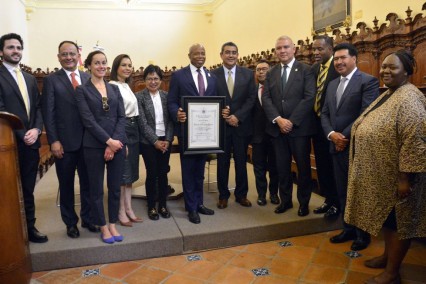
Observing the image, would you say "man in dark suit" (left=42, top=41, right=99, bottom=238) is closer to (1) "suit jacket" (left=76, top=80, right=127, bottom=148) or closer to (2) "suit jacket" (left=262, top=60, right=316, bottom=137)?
(1) "suit jacket" (left=76, top=80, right=127, bottom=148)

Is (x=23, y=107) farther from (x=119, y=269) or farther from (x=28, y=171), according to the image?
(x=119, y=269)

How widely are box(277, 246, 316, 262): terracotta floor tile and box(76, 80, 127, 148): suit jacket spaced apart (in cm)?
156

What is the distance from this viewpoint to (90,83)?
8.72ft

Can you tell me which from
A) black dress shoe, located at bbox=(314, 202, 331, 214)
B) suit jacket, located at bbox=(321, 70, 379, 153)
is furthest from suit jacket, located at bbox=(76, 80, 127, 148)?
black dress shoe, located at bbox=(314, 202, 331, 214)

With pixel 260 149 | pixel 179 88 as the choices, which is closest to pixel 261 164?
pixel 260 149

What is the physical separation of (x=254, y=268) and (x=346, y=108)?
4.70 ft

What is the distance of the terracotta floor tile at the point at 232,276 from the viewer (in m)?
2.50

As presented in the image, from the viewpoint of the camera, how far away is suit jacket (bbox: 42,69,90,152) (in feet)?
8.87

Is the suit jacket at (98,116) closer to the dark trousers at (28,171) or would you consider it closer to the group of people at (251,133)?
the group of people at (251,133)

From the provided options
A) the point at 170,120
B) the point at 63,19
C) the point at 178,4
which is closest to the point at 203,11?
the point at 178,4

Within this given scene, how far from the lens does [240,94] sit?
339 cm

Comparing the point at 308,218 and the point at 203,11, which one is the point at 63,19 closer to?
the point at 203,11

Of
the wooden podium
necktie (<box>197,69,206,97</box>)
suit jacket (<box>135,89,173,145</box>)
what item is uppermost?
necktie (<box>197,69,206,97</box>)

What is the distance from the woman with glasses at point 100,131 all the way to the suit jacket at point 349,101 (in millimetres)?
1668
